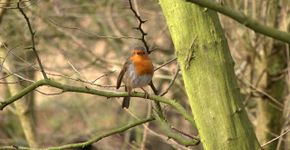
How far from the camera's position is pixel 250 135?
3205 mm

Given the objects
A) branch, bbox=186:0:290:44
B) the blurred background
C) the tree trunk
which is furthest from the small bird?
branch, bbox=186:0:290:44

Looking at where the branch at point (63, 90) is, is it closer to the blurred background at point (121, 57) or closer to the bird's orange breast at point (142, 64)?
the blurred background at point (121, 57)

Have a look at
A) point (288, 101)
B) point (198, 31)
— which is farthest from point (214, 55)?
point (288, 101)

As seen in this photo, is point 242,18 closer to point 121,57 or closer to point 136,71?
point 136,71

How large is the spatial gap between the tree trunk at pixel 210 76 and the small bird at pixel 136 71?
4.24ft

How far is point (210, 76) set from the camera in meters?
3.15

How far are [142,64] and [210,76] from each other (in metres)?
1.66

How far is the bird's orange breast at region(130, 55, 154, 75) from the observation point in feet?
15.1

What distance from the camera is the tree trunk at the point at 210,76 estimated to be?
10.3 ft

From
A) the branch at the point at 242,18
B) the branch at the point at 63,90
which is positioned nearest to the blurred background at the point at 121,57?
the branch at the point at 63,90

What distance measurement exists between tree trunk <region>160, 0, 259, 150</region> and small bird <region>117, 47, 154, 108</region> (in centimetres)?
129

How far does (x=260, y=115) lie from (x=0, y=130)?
6.52m

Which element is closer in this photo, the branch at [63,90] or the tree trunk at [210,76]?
the tree trunk at [210,76]

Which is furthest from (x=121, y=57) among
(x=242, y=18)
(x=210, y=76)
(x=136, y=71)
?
(x=242, y=18)
